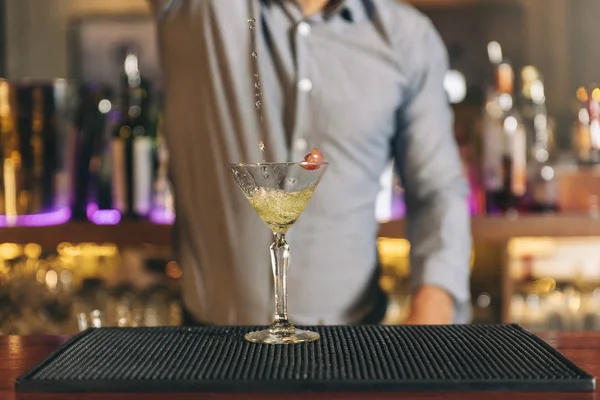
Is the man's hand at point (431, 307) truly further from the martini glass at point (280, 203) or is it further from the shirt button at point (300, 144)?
the martini glass at point (280, 203)

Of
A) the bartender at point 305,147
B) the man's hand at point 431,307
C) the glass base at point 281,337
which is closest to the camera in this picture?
the glass base at point 281,337

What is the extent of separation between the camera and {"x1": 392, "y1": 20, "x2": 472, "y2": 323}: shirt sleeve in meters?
1.98

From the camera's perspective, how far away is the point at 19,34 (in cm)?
398

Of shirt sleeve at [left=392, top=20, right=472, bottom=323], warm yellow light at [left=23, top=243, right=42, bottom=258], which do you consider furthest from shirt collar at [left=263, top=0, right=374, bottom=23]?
warm yellow light at [left=23, top=243, right=42, bottom=258]

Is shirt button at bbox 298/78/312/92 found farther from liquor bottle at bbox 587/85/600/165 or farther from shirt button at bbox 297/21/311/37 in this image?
liquor bottle at bbox 587/85/600/165

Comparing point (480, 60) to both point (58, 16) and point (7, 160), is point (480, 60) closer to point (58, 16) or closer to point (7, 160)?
point (58, 16)

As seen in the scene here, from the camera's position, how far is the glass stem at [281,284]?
1.20m

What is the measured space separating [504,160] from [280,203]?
139 cm

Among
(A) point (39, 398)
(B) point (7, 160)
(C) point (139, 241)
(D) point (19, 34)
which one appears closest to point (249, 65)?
(C) point (139, 241)

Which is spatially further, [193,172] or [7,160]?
[7,160]

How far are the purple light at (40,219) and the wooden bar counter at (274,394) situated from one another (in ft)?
3.65

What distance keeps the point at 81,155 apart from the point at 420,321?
4.06 feet

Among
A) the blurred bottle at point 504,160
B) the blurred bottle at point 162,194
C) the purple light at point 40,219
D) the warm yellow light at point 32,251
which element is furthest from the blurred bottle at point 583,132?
the warm yellow light at point 32,251

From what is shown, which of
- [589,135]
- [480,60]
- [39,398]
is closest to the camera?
[39,398]
